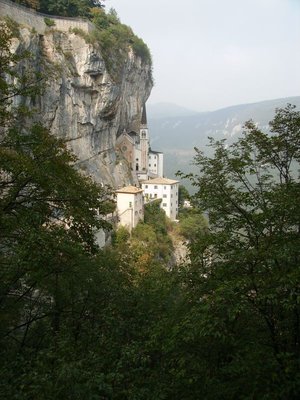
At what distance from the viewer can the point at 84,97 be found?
4719cm

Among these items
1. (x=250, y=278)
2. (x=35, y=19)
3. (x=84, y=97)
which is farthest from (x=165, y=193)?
(x=250, y=278)

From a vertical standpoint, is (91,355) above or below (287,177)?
below

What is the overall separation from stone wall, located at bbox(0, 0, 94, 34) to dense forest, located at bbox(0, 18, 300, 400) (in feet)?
111

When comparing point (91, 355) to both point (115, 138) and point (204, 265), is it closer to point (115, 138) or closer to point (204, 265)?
point (204, 265)

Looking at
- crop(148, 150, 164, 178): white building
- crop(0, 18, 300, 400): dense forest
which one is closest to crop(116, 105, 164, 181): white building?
crop(148, 150, 164, 178): white building

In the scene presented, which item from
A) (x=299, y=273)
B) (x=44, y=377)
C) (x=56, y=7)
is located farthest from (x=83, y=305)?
(x=56, y=7)

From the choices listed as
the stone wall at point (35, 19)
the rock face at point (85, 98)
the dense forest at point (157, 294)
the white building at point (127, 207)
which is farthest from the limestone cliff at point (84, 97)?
the dense forest at point (157, 294)

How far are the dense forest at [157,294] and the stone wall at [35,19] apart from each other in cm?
3382

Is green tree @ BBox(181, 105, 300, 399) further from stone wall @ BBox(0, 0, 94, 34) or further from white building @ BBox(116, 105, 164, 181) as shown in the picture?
white building @ BBox(116, 105, 164, 181)

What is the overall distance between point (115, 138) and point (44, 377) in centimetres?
5288

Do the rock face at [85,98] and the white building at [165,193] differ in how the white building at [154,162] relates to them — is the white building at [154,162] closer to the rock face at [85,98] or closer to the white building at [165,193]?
the rock face at [85,98]

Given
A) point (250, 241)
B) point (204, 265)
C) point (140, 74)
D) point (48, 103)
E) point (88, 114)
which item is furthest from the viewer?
point (140, 74)

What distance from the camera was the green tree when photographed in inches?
233

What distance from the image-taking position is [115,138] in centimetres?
5697
